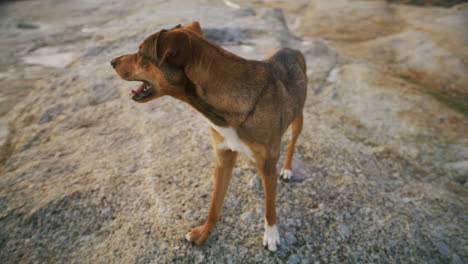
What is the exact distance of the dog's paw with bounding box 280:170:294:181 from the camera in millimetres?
3762

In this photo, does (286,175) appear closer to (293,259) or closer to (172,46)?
(293,259)

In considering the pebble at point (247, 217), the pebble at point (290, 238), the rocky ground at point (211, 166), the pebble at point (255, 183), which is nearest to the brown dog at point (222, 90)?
the pebble at point (290, 238)

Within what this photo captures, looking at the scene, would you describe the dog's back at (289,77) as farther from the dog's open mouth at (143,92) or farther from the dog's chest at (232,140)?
the dog's open mouth at (143,92)

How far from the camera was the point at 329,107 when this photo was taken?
220 inches

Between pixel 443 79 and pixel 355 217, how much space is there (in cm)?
596

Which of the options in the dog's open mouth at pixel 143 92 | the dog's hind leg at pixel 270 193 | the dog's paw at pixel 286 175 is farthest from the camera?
the dog's paw at pixel 286 175

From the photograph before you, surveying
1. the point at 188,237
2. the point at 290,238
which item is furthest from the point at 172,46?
the point at 290,238

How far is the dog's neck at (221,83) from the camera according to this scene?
217cm

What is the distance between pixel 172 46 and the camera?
2.02 metres

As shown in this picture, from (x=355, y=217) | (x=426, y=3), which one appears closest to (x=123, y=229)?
(x=355, y=217)

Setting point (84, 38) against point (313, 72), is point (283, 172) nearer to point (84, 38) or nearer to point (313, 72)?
point (313, 72)

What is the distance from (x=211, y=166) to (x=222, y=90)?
5.84ft

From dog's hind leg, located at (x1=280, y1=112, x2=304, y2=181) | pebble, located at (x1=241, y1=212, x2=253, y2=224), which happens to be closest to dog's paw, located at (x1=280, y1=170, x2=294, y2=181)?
dog's hind leg, located at (x1=280, y1=112, x2=304, y2=181)

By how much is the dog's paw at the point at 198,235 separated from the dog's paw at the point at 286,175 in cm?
133
